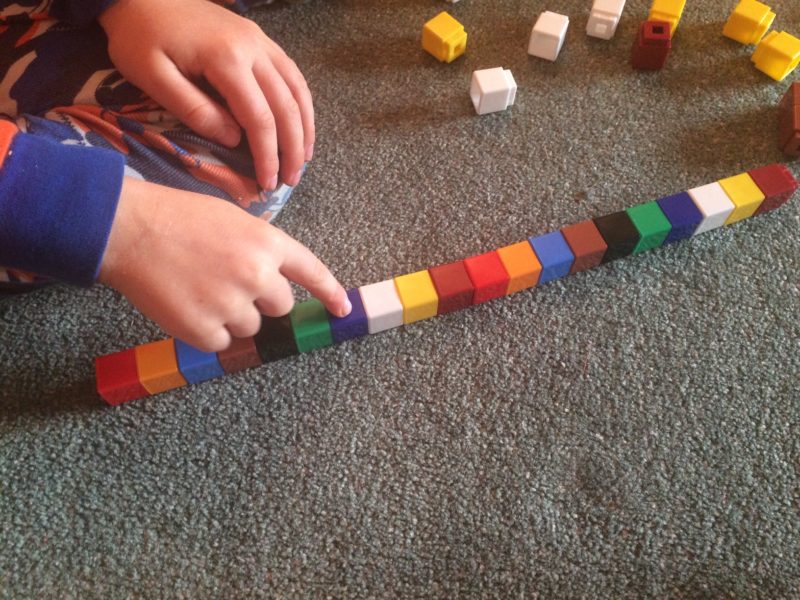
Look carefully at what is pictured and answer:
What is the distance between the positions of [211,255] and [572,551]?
15.7 inches

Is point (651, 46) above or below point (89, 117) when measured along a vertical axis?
above

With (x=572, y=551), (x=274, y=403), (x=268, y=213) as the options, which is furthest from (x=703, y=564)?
(x=268, y=213)

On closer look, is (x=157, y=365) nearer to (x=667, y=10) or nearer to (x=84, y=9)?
(x=84, y=9)

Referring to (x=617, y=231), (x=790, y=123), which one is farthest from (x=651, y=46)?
(x=617, y=231)

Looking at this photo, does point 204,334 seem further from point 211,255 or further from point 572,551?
point 572,551

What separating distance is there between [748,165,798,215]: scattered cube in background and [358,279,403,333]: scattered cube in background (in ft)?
1.39

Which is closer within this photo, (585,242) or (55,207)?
(55,207)

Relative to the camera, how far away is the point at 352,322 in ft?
2.03

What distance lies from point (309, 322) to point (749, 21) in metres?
0.70

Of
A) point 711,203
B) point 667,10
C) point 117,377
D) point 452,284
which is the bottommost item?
point 117,377

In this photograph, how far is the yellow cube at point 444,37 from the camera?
808 millimetres

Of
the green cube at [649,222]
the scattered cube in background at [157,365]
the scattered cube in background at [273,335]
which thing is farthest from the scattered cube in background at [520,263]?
the scattered cube in background at [157,365]

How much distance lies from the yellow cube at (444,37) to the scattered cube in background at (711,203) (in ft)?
1.13

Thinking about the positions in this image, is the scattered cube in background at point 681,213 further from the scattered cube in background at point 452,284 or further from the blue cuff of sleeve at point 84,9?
the blue cuff of sleeve at point 84,9
